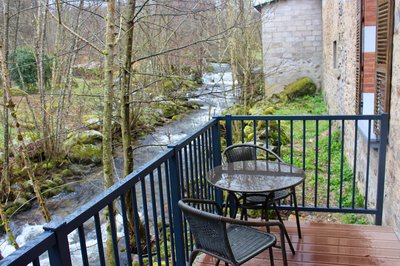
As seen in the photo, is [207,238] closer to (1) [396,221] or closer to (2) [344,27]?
(1) [396,221]

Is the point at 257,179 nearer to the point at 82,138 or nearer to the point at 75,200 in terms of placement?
the point at 75,200

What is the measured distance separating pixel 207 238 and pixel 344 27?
564 cm

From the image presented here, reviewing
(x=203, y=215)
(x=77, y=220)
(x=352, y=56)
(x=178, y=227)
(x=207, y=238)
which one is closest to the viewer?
(x=77, y=220)

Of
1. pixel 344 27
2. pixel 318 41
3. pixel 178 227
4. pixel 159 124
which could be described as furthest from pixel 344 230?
pixel 318 41

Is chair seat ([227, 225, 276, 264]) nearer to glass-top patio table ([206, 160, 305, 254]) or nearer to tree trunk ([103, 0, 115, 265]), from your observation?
glass-top patio table ([206, 160, 305, 254])

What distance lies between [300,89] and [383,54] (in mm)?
9961

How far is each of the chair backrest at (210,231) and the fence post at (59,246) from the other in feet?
2.42

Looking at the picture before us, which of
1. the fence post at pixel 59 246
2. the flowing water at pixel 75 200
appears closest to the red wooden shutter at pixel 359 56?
the flowing water at pixel 75 200

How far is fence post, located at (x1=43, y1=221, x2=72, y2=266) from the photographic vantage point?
115 cm

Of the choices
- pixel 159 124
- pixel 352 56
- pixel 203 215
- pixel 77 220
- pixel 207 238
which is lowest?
pixel 159 124

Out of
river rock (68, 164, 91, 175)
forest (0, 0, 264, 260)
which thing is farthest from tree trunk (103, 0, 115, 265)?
river rock (68, 164, 91, 175)

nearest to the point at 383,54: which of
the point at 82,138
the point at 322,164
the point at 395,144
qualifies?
the point at 395,144

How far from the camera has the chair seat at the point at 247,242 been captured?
1.95m

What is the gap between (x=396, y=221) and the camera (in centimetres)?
289
